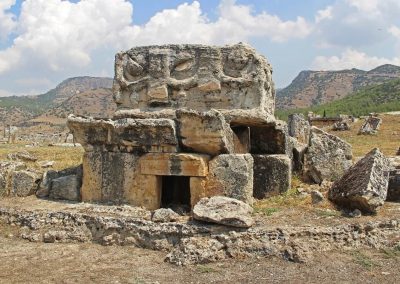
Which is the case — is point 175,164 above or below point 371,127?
below

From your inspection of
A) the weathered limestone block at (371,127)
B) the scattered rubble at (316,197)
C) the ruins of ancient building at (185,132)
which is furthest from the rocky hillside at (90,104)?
the scattered rubble at (316,197)

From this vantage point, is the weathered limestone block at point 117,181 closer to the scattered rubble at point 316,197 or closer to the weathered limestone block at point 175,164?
the weathered limestone block at point 175,164

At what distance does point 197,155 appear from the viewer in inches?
342

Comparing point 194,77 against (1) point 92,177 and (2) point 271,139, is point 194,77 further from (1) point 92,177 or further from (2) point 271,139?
(1) point 92,177

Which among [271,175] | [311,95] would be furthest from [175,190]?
[311,95]

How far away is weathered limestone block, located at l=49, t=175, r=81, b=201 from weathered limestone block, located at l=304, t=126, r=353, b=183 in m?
5.10

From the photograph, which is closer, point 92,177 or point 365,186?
point 365,186

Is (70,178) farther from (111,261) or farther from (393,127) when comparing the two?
(393,127)

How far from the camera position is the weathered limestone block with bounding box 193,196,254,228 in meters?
7.31

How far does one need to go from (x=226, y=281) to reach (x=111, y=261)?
1952 mm

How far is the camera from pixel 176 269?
667 centimetres

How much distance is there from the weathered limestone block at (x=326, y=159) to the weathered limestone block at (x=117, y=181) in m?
3.57

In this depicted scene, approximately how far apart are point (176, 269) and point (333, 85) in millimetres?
147527

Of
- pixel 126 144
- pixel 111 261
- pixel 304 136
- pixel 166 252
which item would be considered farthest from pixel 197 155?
pixel 304 136
